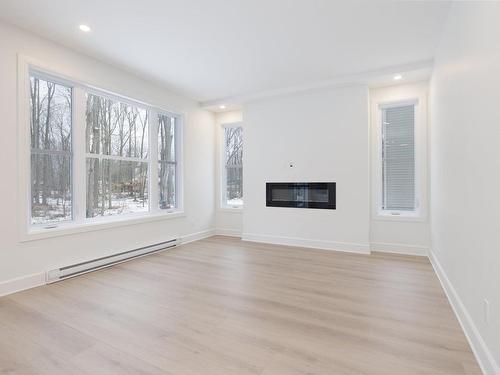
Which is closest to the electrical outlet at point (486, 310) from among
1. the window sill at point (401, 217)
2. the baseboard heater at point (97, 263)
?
the window sill at point (401, 217)

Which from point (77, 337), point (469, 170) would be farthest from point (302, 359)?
point (469, 170)

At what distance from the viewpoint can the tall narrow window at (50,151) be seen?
10.7 ft

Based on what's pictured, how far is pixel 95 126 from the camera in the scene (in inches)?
155

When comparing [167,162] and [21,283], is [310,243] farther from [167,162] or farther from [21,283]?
[21,283]

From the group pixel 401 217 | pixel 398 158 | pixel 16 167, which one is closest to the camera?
pixel 16 167

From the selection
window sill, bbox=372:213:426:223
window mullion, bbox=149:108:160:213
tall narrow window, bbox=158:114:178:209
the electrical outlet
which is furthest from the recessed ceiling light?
window sill, bbox=372:213:426:223

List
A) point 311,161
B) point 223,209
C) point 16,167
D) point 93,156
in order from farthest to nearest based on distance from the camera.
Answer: point 223,209 → point 311,161 → point 93,156 → point 16,167

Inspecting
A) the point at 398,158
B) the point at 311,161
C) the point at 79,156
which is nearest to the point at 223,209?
the point at 311,161

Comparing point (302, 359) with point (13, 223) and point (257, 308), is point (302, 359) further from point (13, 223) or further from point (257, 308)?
point (13, 223)

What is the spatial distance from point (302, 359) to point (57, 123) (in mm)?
3794

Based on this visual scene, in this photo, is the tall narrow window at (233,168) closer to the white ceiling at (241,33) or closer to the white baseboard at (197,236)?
the white baseboard at (197,236)

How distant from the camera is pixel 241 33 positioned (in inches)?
124

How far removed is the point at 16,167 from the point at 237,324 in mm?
2880

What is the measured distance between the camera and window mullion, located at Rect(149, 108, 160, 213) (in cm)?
480
